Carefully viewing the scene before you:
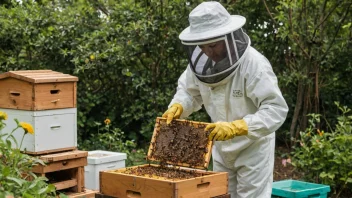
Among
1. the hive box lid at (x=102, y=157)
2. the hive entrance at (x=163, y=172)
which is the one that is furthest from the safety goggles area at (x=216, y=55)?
the hive box lid at (x=102, y=157)

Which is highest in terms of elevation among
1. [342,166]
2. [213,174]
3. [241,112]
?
[241,112]

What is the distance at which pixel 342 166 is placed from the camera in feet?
18.2

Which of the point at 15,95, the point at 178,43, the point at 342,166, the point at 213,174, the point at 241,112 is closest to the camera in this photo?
the point at 213,174

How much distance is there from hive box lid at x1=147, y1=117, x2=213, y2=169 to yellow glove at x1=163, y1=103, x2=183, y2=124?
0.11ft

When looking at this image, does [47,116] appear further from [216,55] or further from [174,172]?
[216,55]

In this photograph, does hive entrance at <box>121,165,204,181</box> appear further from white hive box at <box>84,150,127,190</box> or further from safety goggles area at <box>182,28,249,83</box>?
white hive box at <box>84,150,127,190</box>

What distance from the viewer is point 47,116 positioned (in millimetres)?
4168

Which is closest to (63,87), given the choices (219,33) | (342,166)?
(219,33)

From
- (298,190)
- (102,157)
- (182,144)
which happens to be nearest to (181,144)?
Result: (182,144)

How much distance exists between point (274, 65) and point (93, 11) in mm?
2086

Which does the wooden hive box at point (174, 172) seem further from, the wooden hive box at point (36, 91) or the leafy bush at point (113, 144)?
the leafy bush at point (113, 144)

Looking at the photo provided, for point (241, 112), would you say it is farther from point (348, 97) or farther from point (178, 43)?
point (348, 97)

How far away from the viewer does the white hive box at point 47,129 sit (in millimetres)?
4109

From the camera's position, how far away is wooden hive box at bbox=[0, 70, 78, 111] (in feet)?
13.4
